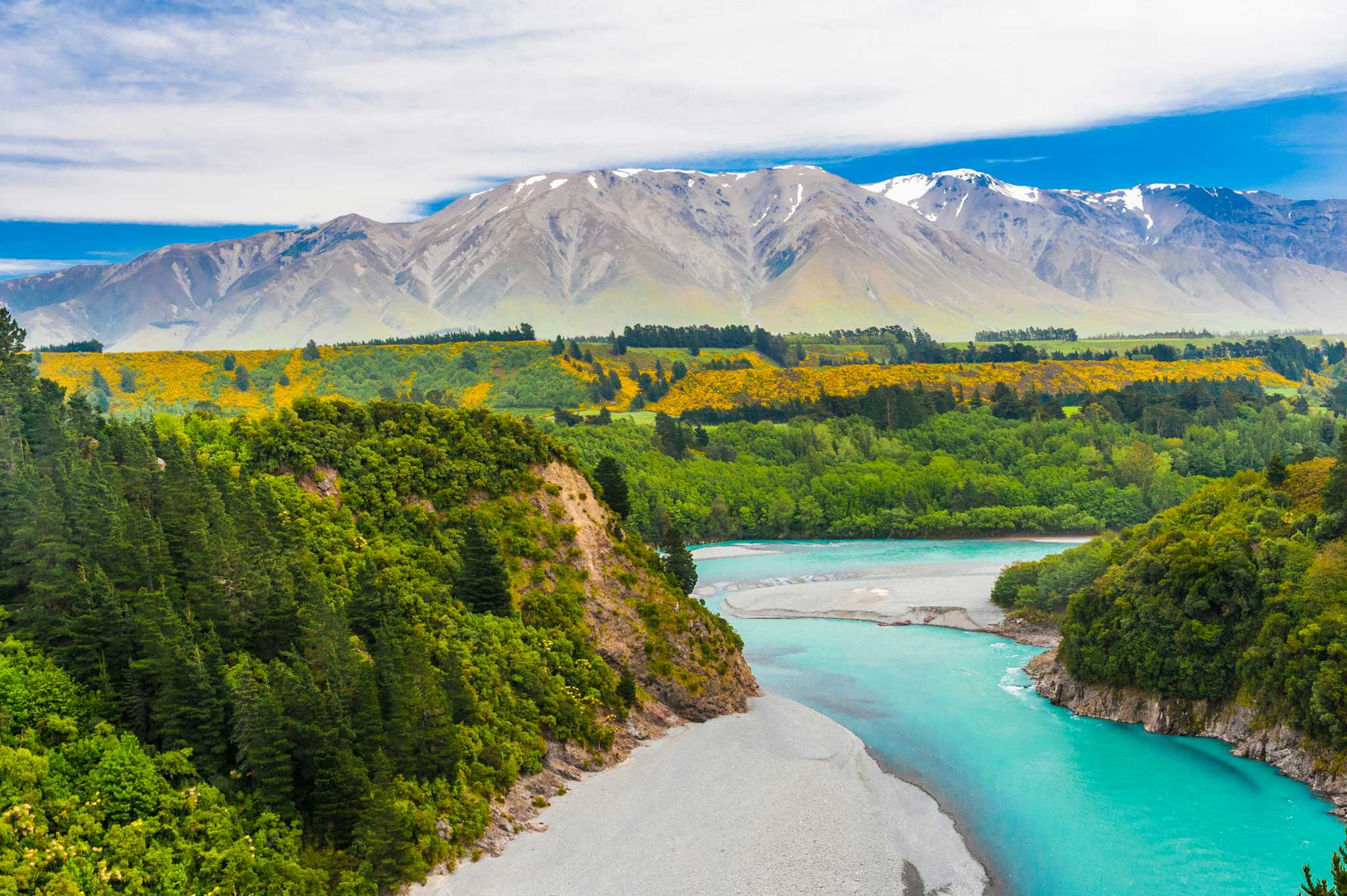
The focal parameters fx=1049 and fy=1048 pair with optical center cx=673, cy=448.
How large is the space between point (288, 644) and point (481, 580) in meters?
13.1

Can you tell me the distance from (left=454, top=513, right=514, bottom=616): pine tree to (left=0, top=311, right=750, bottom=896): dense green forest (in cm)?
18

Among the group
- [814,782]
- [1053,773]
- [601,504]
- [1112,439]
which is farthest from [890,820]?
[1112,439]

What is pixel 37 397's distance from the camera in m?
52.3

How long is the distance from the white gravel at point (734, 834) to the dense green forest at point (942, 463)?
299 feet

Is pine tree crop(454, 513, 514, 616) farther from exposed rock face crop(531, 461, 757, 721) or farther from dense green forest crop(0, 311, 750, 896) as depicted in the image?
exposed rock face crop(531, 461, 757, 721)

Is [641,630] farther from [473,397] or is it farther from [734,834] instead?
[473,397]

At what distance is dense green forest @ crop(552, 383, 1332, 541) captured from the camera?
140000 mm

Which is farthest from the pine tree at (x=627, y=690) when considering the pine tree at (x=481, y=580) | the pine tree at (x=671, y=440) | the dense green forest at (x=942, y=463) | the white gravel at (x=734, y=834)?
the pine tree at (x=671, y=440)

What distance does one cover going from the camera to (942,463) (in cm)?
15200

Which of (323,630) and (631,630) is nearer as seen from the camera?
(323,630)

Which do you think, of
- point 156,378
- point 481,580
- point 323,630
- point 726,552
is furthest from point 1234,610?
point 156,378

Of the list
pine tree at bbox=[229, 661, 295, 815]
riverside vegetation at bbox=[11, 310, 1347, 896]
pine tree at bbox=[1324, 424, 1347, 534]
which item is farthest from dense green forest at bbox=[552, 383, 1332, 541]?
pine tree at bbox=[229, 661, 295, 815]

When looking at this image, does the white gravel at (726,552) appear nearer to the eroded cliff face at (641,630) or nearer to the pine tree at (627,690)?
the eroded cliff face at (641,630)

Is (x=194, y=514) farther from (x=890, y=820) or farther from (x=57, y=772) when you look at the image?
(x=890, y=820)
